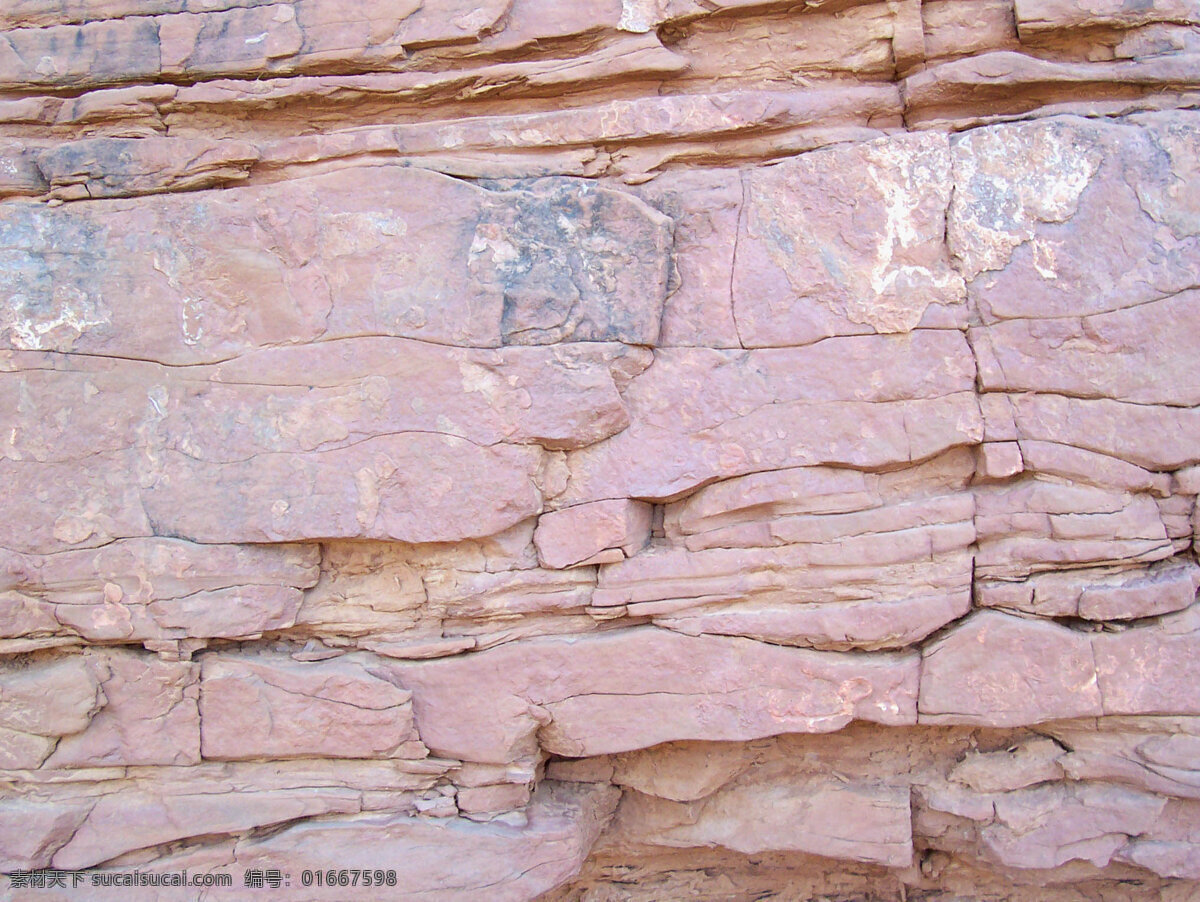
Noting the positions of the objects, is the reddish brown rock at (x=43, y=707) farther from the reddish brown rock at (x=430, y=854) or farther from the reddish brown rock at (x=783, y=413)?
the reddish brown rock at (x=783, y=413)

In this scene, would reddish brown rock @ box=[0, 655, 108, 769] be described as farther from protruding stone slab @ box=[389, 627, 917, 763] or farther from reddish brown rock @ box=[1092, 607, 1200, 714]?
reddish brown rock @ box=[1092, 607, 1200, 714]

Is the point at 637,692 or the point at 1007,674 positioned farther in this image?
the point at 637,692

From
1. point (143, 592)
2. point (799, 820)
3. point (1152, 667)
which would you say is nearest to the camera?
point (1152, 667)

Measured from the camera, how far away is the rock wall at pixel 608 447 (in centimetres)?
286

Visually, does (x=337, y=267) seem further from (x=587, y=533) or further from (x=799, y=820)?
(x=799, y=820)

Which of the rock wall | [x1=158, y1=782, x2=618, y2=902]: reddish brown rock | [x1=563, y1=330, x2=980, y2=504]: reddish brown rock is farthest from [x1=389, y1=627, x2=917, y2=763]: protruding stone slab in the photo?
[x1=563, y1=330, x2=980, y2=504]: reddish brown rock

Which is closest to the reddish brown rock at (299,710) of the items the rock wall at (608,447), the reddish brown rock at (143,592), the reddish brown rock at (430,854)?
the rock wall at (608,447)

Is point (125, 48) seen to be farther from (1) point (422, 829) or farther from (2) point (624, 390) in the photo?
(1) point (422, 829)

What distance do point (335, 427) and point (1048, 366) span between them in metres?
2.63

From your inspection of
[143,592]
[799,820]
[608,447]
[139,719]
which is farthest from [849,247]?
[139,719]

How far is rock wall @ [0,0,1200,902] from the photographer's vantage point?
2.86m

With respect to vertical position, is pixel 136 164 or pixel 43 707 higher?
pixel 136 164

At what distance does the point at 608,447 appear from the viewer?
298 centimetres

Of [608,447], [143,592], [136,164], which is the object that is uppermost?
[136,164]
